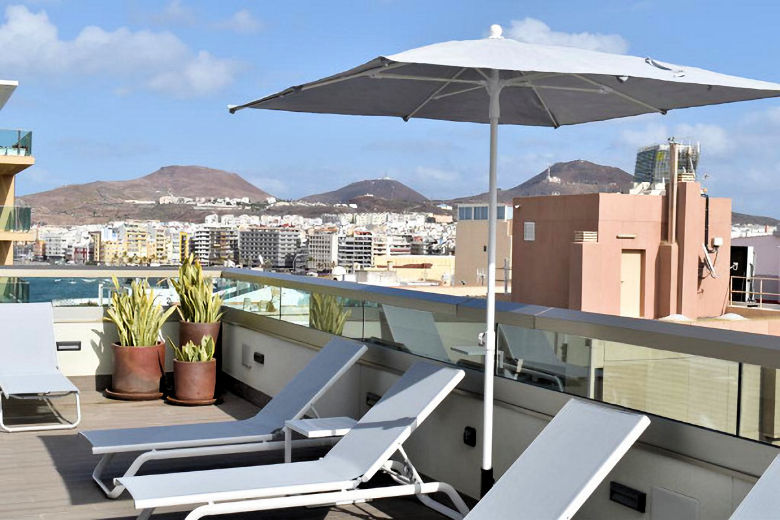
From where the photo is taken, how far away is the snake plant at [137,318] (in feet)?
25.2

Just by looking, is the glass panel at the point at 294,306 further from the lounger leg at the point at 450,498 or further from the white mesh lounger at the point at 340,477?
the lounger leg at the point at 450,498

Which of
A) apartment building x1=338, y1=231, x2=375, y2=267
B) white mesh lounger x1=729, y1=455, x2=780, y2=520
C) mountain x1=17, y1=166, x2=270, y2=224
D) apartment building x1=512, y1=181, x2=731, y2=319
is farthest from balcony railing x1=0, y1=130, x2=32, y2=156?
apartment building x1=338, y1=231, x2=375, y2=267

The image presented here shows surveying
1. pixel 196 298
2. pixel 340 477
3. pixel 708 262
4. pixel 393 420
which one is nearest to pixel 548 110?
pixel 393 420

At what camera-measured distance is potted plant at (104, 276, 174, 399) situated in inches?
300

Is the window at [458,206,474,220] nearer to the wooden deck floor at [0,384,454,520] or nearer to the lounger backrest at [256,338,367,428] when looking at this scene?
the wooden deck floor at [0,384,454,520]

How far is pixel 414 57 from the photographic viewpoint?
11.0 ft

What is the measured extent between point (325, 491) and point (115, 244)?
87.6 metres

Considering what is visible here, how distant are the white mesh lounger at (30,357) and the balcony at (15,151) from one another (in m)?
19.4

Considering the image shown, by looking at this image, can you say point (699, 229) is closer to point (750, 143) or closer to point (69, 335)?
point (69, 335)

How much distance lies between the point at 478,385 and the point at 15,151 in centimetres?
2627

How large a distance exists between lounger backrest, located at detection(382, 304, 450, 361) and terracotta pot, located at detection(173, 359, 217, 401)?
244 cm

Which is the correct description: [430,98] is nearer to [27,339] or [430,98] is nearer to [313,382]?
[313,382]

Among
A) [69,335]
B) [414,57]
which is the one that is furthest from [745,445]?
[69,335]

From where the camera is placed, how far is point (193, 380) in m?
7.38
